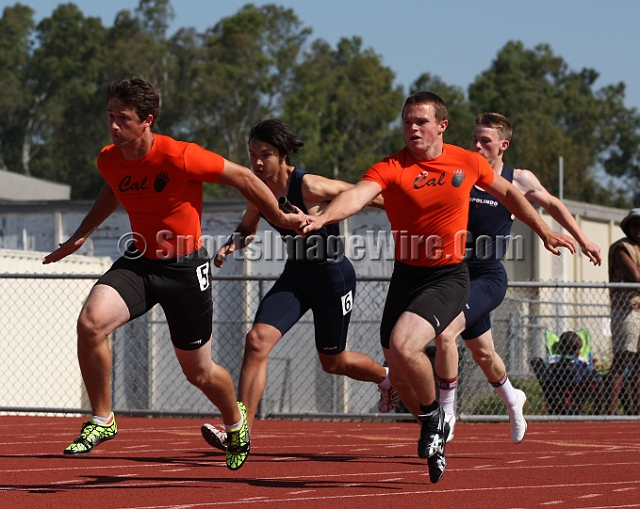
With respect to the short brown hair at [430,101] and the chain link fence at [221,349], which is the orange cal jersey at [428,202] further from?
the chain link fence at [221,349]

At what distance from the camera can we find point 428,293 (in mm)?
6051

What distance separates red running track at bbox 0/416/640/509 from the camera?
5.50 meters

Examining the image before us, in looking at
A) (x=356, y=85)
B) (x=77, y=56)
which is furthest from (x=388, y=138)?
(x=77, y=56)

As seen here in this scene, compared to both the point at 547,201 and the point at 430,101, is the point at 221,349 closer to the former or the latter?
the point at 547,201

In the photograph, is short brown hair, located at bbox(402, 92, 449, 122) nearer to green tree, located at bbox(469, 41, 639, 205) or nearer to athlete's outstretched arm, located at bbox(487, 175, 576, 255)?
athlete's outstretched arm, located at bbox(487, 175, 576, 255)

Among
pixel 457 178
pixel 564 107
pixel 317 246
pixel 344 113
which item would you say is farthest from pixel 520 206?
pixel 564 107

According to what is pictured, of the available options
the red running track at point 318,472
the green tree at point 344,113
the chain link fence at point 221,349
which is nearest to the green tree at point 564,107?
the green tree at point 344,113

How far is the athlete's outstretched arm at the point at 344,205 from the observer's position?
5641mm

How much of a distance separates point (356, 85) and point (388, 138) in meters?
4.68

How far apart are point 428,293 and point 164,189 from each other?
159cm

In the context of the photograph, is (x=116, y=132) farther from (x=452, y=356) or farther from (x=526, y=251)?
(x=526, y=251)

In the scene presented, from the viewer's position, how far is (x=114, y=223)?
18.9m

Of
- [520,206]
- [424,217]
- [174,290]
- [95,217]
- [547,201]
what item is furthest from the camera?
[547,201]
